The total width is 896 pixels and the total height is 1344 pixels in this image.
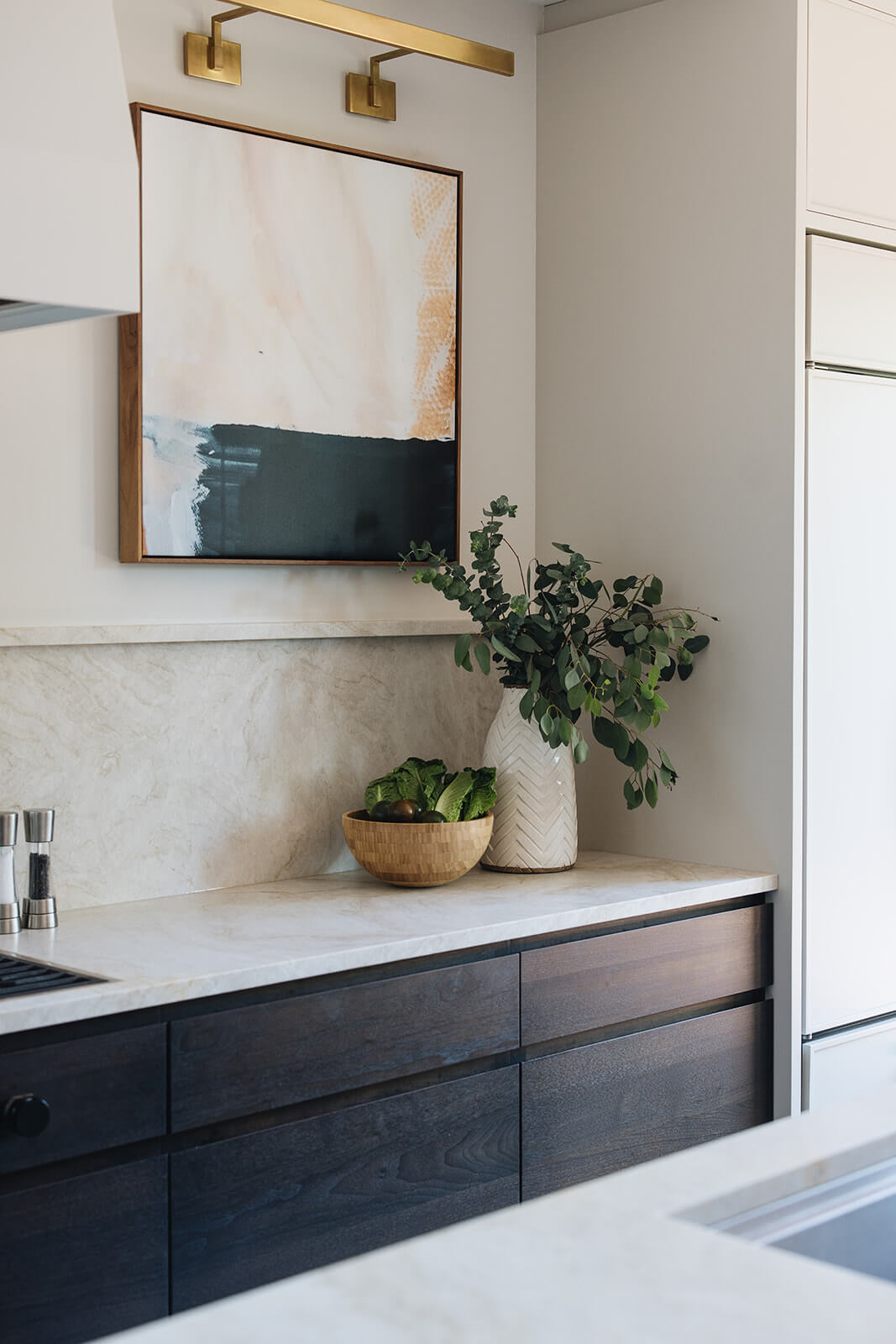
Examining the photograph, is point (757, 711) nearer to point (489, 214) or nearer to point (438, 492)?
point (438, 492)

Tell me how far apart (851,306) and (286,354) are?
1.01 meters

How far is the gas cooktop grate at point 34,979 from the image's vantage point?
178cm

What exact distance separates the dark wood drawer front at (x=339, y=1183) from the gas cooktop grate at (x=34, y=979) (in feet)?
0.86

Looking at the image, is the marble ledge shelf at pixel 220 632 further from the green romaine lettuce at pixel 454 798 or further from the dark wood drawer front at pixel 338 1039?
the dark wood drawer front at pixel 338 1039

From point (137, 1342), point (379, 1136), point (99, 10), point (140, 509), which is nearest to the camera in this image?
point (137, 1342)

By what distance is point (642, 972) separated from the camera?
8.02 ft

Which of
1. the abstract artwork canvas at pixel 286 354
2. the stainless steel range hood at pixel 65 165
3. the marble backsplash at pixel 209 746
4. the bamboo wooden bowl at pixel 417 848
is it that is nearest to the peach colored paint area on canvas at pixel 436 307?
the abstract artwork canvas at pixel 286 354

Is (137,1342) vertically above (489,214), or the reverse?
(489,214)

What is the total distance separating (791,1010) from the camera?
2617mm

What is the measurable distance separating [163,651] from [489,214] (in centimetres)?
115

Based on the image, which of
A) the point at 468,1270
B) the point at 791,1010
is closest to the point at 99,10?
the point at 468,1270

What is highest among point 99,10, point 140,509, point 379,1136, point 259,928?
point 99,10

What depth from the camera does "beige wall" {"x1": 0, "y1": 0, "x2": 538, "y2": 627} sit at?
2.29 meters

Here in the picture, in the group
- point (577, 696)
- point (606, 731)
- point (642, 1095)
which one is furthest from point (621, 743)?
point (642, 1095)
